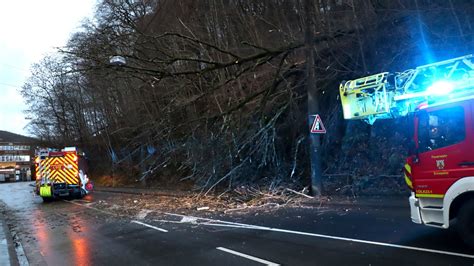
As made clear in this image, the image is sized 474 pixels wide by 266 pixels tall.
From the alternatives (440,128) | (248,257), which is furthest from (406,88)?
(248,257)

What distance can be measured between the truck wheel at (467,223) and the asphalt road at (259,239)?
221mm

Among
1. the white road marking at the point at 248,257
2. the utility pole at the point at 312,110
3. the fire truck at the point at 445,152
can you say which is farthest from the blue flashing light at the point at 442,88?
the utility pole at the point at 312,110

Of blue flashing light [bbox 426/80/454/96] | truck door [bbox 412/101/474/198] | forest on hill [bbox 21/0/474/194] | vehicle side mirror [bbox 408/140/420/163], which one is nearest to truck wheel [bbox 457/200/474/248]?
truck door [bbox 412/101/474/198]

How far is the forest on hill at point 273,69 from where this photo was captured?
624 inches

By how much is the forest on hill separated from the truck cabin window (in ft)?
19.6

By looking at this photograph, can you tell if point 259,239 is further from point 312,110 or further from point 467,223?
point 312,110

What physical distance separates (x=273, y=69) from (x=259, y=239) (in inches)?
543

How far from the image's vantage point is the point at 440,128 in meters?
7.35

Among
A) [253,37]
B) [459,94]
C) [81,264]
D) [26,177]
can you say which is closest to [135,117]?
[253,37]

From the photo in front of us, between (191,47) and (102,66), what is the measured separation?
6912mm

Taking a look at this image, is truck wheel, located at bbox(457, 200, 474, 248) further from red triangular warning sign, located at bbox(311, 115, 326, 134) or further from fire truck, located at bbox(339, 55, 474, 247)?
red triangular warning sign, located at bbox(311, 115, 326, 134)

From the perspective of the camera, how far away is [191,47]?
23.3 metres

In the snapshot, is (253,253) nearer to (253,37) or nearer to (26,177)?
(253,37)

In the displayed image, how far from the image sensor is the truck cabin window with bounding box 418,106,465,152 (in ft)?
23.0
